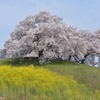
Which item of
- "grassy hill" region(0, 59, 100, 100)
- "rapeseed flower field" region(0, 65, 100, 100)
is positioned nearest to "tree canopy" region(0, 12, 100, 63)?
"grassy hill" region(0, 59, 100, 100)

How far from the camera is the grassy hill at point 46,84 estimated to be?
50.2ft

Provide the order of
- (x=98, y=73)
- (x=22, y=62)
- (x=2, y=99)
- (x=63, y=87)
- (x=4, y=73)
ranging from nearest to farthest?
(x=2, y=99) < (x=63, y=87) < (x=4, y=73) < (x=98, y=73) < (x=22, y=62)

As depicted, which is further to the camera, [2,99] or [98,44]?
[98,44]

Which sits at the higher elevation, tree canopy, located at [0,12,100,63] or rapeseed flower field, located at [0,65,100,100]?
tree canopy, located at [0,12,100,63]

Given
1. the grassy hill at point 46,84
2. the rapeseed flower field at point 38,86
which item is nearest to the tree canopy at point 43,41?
the grassy hill at point 46,84

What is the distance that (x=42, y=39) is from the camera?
114ft

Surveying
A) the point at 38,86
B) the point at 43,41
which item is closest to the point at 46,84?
the point at 38,86

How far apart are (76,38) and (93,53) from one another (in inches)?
355

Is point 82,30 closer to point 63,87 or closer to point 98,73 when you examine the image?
point 98,73

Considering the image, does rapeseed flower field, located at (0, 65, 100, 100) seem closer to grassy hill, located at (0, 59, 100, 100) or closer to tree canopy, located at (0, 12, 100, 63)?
grassy hill, located at (0, 59, 100, 100)

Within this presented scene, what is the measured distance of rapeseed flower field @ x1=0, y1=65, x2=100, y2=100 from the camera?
51.5ft

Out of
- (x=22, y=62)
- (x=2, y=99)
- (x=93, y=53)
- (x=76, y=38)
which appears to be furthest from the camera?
(x=93, y=53)

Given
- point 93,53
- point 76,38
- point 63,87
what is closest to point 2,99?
point 63,87

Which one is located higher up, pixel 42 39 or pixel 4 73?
pixel 42 39
